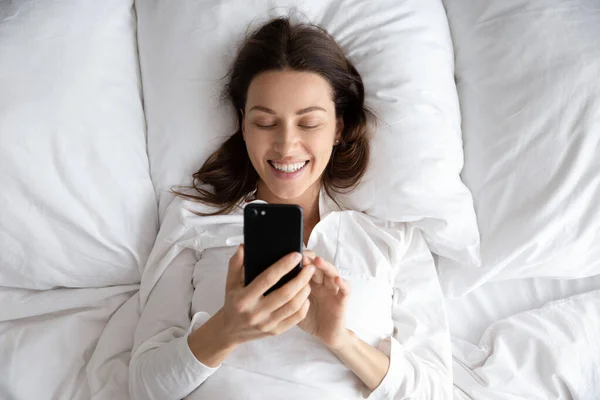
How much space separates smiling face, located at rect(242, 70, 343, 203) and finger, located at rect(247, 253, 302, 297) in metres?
0.33

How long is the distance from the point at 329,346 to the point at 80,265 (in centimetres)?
66

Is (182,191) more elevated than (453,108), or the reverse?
(453,108)

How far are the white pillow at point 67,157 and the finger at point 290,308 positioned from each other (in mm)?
563

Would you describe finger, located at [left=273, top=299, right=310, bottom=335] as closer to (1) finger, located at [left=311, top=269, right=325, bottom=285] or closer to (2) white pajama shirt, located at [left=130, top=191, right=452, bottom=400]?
(1) finger, located at [left=311, top=269, right=325, bottom=285]

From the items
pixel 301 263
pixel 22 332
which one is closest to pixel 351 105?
pixel 301 263

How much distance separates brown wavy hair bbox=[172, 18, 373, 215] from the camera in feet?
4.32

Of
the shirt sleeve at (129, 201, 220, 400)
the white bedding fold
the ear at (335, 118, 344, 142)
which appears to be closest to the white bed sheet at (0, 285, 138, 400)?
the shirt sleeve at (129, 201, 220, 400)

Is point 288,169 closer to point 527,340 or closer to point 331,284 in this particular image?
point 331,284

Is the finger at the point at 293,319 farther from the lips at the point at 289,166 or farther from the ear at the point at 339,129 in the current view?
the ear at the point at 339,129

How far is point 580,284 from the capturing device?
1.50 meters

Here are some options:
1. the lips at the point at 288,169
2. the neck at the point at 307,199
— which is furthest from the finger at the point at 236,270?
the neck at the point at 307,199

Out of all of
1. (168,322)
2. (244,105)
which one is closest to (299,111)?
(244,105)

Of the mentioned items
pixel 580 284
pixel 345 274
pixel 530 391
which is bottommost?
pixel 530 391

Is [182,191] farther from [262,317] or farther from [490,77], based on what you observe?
[490,77]
